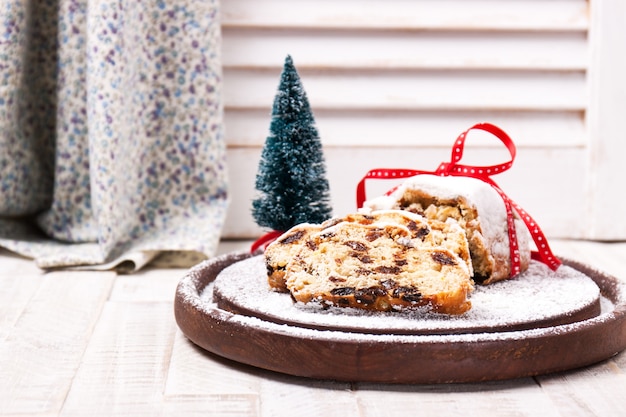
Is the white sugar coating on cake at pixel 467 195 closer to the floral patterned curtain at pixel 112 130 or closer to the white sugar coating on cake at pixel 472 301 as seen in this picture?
the white sugar coating on cake at pixel 472 301

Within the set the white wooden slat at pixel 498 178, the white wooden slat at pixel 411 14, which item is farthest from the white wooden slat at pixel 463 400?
the white wooden slat at pixel 411 14

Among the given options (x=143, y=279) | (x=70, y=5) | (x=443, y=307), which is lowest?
(x=143, y=279)

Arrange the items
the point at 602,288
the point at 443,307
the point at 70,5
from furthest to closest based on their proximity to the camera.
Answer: the point at 70,5 < the point at 602,288 < the point at 443,307

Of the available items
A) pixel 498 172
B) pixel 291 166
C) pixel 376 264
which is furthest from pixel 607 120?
pixel 376 264

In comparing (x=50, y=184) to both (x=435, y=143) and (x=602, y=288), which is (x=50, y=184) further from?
(x=602, y=288)

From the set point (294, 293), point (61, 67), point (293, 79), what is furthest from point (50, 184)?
point (294, 293)

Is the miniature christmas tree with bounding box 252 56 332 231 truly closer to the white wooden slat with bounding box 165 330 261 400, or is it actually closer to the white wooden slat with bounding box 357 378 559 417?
the white wooden slat with bounding box 165 330 261 400

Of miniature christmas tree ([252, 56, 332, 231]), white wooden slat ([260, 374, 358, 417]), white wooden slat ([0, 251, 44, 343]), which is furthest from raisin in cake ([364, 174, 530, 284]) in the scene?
white wooden slat ([0, 251, 44, 343])
